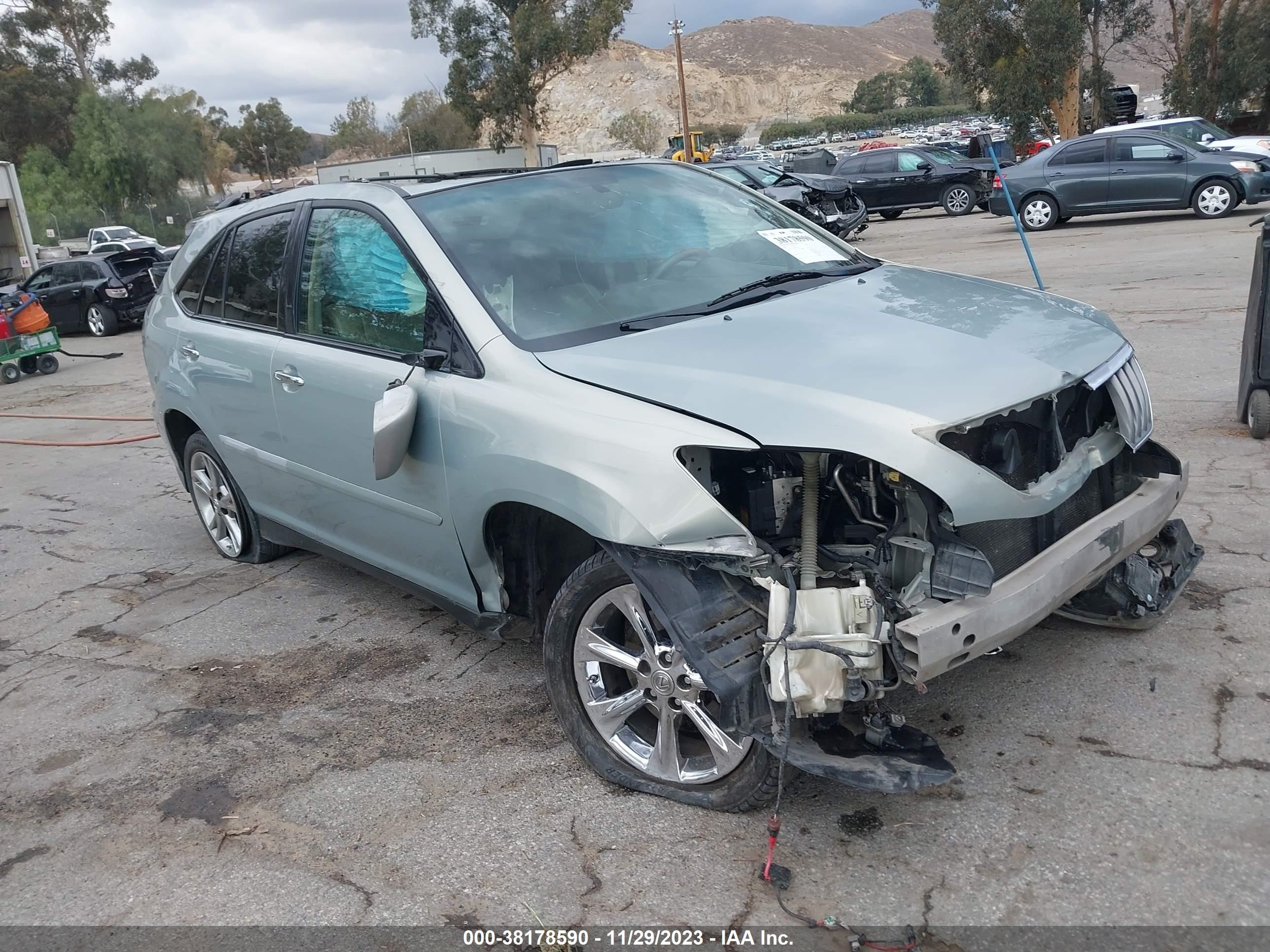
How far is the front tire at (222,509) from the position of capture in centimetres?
547

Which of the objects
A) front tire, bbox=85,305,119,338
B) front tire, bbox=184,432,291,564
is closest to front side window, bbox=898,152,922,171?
front tire, bbox=85,305,119,338

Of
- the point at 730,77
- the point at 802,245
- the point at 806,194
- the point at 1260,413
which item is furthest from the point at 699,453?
the point at 730,77

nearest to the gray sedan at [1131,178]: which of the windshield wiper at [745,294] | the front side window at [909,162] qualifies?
the front side window at [909,162]

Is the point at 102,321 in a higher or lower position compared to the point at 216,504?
higher

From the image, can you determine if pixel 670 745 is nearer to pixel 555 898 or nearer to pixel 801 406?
pixel 555 898

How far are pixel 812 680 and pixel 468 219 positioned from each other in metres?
2.17

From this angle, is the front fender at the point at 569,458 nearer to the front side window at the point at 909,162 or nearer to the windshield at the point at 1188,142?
the windshield at the point at 1188,142

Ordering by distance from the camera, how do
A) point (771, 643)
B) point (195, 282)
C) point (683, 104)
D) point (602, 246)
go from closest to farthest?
point (771, 643)
point (602, 246)
point (195, 282)
point (683, 104)

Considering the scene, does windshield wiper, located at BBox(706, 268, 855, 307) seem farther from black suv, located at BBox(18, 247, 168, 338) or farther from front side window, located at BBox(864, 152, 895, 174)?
front side window, located at BBox(864, 152, 895, 174)

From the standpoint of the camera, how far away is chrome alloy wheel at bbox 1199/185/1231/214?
54.6ft

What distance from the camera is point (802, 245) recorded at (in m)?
4.37

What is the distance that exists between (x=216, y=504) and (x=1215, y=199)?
1641cm

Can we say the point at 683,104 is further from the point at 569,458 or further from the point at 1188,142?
the point at 569,458

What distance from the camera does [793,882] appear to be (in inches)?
109
